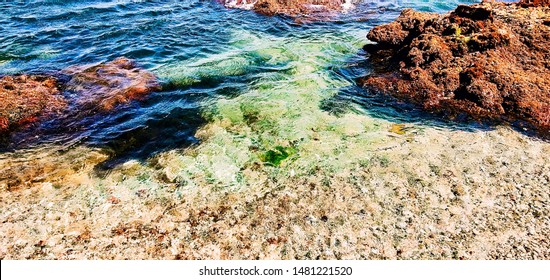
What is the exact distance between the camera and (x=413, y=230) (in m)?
5.27

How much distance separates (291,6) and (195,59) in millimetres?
7456

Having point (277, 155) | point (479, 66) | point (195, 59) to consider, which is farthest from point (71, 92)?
point (479, 66)

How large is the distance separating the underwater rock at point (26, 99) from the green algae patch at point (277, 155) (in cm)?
577

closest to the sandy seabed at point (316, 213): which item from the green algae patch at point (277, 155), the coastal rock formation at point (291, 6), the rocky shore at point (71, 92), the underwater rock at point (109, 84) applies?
the green algae patch at point (277, 155)

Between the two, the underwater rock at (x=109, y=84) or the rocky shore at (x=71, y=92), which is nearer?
the rocky shore at (x=71, y=92)

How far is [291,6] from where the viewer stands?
56.9 feet

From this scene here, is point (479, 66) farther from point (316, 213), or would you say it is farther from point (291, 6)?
point (291, 6)

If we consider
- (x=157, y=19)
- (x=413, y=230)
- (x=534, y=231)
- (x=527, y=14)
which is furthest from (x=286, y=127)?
(x=157, y=19)

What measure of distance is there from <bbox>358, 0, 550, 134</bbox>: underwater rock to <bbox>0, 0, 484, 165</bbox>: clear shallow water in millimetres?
1173

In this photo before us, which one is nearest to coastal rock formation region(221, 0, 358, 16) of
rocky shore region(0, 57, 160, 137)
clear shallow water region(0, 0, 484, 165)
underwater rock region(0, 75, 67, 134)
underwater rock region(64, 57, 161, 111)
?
clear shallow water region(0, 0, 484, 165)

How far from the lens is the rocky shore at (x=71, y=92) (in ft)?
28.0

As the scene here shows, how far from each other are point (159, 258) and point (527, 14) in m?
11.6

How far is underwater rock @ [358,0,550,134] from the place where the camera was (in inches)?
313

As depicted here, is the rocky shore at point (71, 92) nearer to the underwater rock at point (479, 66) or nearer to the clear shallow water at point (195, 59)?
the clear shallow water at point (195, 59)
